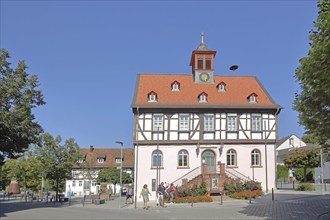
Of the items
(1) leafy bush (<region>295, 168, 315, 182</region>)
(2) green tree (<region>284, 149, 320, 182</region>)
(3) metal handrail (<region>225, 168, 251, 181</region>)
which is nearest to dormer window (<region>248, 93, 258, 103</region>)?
(3) metal handrail (<region>225, 168, 251, 181</region>)

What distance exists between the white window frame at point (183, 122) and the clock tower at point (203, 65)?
606cm

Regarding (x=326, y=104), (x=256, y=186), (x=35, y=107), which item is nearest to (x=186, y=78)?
(x=256, y=186)

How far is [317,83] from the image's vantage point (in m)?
12.7

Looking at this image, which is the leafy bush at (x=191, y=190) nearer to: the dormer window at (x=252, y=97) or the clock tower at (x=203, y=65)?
the dormer window at (x=252, y=97)

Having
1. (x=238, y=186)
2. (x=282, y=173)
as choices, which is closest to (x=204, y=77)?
(x=238, y=186)

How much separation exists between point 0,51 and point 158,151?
53.6 ft

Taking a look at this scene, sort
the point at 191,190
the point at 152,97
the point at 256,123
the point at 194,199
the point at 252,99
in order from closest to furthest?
1. the point at 194,199
2. the point at 191,190
3. the point at 256,123
4. the point at 152,97
5. the point at 252,99

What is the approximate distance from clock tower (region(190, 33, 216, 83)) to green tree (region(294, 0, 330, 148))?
28.4m

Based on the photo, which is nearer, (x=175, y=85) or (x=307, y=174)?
(x=175, y=85)

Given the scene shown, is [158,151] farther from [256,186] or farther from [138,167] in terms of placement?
[256,186]

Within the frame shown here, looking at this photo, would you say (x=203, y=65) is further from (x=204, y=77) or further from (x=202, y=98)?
(x=202, y=98)

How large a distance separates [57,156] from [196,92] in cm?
1533

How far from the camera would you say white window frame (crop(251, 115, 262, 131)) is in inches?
1499

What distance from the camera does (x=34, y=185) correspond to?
5291cm
